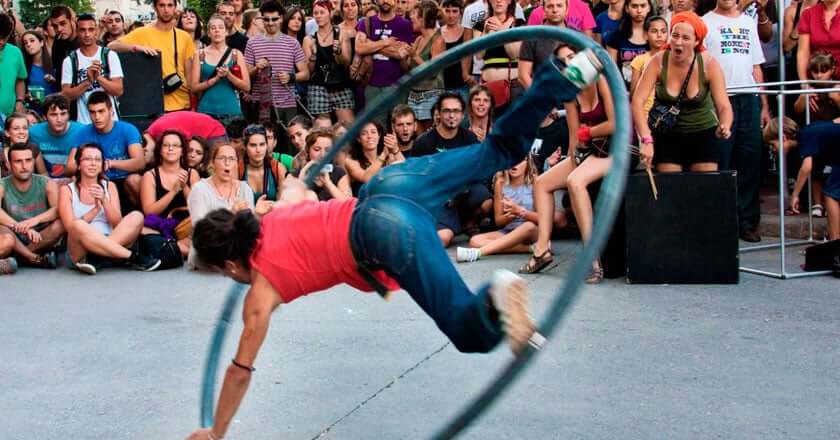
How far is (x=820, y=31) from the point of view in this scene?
800 centimetres

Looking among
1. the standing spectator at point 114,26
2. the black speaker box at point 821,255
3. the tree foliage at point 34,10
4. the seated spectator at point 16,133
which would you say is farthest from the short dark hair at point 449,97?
the tree foliage at point 34,10

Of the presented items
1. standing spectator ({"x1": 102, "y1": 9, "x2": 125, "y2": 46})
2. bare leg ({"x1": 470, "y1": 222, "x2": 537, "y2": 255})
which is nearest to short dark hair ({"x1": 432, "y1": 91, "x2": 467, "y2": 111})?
bare leg ({"x1": 470, "y1": 222, "x2": 537, "y2": 255})

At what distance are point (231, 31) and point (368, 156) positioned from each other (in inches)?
110

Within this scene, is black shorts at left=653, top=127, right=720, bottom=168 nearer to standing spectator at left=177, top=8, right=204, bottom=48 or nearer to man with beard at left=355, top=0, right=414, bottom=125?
man with beard at left=355, top=0, right=414, bottom=125

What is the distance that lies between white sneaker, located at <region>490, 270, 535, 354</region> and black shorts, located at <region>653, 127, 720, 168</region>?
387 centimetres

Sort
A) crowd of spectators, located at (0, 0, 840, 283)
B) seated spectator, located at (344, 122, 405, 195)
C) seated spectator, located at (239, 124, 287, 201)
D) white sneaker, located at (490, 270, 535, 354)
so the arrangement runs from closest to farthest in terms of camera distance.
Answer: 1. white sneaker, located at (490, 270, 535, 354)
2. crowd of spectators, located at (0, 0, 840, 283)
3. seated spectator, located at (239, 124, 287, 201)
4. seated spectator, located at (344, 122, 405, 195)

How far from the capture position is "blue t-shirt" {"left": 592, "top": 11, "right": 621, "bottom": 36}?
8633 millimetres

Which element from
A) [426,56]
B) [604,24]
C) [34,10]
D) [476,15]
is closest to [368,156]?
[426,56]

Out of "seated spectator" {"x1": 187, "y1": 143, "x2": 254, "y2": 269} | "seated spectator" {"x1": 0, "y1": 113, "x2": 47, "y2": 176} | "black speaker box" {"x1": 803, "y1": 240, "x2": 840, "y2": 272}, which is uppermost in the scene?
"seated spectator" {"x1": 0, "y1": 113, "x2": 47, "y2": 176}

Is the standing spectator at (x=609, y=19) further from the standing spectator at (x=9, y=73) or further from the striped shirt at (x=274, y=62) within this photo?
the standing spectator at (x=9, y=73)

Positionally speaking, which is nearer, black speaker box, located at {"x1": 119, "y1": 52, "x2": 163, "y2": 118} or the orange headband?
the orange headband

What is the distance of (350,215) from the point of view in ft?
12.7

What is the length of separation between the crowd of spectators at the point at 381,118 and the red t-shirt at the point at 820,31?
1 cm

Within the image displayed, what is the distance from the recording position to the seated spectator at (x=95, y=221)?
802cm
